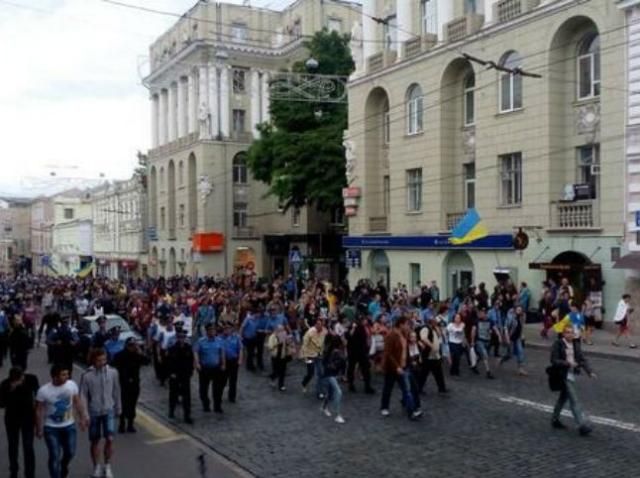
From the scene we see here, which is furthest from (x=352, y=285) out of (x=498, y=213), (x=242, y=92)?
(x=242, y=92)

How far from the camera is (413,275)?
112ft

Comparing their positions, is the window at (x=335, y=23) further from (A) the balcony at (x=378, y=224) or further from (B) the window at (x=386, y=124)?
(A) the balcony at (x=378, y=224)

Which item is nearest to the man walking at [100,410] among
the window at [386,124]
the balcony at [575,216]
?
the balcony at [575,216]

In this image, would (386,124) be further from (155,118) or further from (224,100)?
(155,118)

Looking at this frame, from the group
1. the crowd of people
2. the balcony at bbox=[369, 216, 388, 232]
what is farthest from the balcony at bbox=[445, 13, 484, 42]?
the crowd of people

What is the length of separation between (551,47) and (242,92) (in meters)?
34.9

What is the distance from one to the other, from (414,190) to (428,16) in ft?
24.3

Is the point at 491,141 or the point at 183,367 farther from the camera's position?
the point at 491,141

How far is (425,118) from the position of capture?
107 feet

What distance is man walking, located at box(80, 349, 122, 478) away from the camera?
980 centimetres

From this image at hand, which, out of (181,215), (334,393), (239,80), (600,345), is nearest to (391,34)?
(600,345)

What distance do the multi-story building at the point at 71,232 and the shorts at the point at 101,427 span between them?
8281cm

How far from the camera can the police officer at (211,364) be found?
13453 mm

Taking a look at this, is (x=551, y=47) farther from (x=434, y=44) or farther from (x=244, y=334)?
(x=244, y=334)
